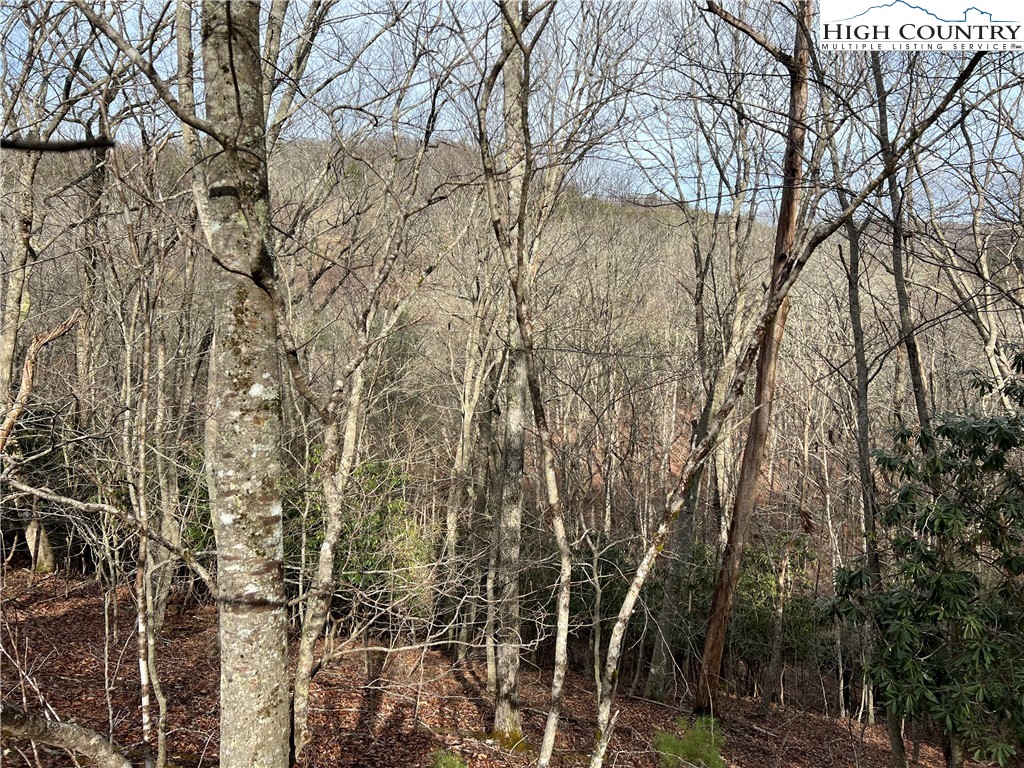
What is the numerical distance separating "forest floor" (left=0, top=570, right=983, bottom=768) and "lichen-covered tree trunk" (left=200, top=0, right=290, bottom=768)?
2.30m

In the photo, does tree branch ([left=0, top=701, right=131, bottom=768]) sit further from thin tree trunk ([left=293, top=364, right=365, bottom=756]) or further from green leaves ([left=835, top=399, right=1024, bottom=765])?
green leaves ([left=835, top=399, right=1024, bottom=765])

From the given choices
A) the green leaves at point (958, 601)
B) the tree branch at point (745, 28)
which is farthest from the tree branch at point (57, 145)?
the green leaves at point (958, 601)

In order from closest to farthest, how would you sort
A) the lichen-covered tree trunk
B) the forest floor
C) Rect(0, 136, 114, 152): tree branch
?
Rect(0, 136, 114, 152): tree branch
the lichen-covered tree trunk
the forest floor

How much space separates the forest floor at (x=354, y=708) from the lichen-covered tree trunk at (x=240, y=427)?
90.4 inches

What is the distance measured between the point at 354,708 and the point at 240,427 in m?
6.10

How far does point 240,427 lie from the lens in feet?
6.81

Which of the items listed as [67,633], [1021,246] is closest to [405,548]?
[67,633]

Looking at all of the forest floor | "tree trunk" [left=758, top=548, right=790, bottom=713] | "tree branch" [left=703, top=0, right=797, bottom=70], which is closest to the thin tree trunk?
the forest floor

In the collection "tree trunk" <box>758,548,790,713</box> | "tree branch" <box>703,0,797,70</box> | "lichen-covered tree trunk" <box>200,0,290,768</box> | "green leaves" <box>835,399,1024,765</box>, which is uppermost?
"tree branch" <box>703,0,797,70</box>

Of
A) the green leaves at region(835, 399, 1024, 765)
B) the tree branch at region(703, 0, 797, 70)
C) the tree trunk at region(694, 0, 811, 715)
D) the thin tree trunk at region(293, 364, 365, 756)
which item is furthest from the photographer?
the tree trunk at region(694, 0, 811, 715)

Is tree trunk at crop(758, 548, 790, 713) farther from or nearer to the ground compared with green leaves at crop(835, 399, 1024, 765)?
nearer to the ground

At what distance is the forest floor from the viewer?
18.3 ft

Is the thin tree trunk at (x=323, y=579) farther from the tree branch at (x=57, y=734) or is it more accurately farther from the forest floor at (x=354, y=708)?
the tree branch at (x=57, y=734)

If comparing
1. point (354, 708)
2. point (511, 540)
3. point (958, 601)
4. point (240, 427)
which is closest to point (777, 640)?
point (958, 601)
